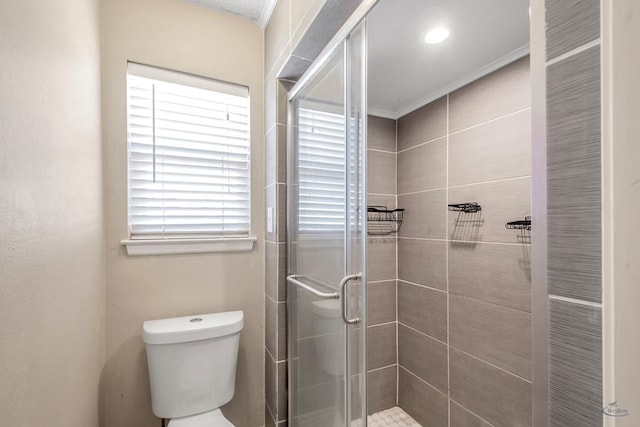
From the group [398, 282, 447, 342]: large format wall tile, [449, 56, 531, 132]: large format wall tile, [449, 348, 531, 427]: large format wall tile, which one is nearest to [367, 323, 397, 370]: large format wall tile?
[398, 282, 447, 342]: large format wall tile

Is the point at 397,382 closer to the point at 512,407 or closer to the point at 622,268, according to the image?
the point at 512,407

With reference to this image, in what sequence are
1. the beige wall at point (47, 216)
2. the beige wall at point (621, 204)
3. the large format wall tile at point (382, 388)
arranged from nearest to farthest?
the beige wall at point (621, 204) → the beige wall at point (47, 216) → the large format wall tile at point (382, 388)

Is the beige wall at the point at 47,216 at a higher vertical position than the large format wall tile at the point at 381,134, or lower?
lower

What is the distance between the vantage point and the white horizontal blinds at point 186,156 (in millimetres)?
1396

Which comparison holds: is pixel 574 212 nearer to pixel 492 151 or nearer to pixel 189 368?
pixel 492 151

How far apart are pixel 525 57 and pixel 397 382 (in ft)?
7.52

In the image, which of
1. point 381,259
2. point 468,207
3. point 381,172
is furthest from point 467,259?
point 381,172

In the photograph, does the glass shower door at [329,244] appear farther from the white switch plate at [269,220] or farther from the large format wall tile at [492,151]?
the large format wall tile at [492,151]

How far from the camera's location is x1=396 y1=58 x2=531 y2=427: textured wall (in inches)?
56.1

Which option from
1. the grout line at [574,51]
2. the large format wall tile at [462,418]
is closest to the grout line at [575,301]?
the grout line at [574,51]

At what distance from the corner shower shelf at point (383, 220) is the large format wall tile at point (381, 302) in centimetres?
41

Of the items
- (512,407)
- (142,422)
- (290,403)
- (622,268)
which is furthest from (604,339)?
(142,422)

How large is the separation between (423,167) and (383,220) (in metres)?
0.50

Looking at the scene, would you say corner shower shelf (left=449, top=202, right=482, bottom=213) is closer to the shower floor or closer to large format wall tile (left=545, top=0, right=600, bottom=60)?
large format wall tile (left=545, top=0, right=600, bottom=60)
